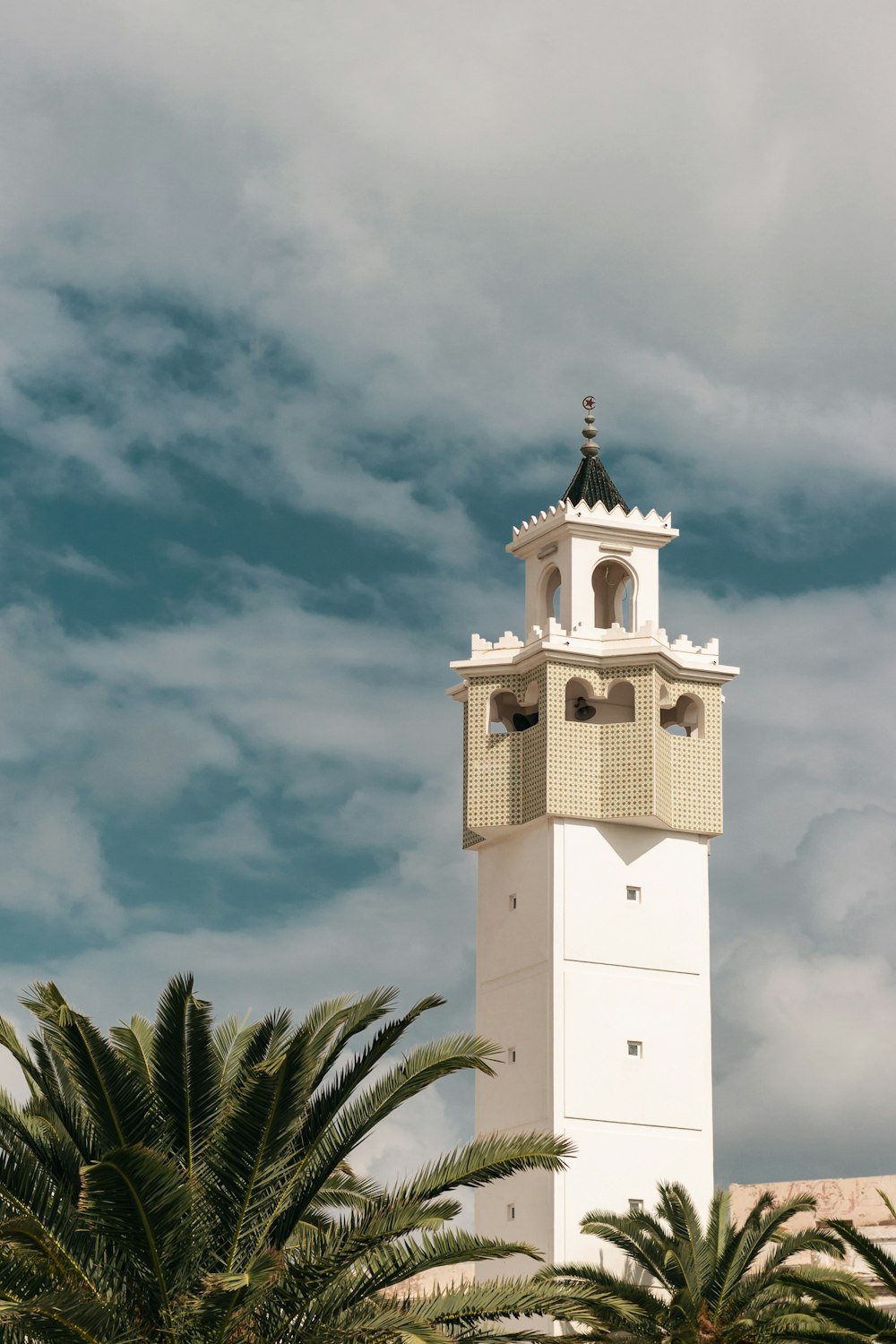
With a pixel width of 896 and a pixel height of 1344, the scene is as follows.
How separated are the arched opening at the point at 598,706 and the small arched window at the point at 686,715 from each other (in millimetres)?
679

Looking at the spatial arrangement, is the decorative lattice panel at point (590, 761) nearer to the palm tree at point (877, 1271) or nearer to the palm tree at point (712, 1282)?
the palm tree at point (712, 1282)

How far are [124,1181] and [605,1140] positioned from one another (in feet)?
72.6

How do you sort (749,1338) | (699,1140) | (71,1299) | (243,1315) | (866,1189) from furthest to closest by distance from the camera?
(699,1140) < (866,1189) < (749,1338) < (243,1315) < (71,1299)

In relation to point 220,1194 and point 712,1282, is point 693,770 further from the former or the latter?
point 220,1194

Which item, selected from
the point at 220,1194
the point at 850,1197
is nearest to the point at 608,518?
the point at 850,1197

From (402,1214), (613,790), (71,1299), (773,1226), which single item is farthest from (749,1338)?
(71,1299)

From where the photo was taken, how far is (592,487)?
45000 mm

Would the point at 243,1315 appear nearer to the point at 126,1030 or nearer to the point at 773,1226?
the point at 126,1030

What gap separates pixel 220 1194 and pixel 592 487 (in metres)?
27.0

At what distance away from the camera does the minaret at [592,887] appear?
1558 inches

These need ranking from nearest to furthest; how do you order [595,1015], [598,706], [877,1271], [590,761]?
→ [877,1271] < [595,1015] < [590,761] < [598,706]

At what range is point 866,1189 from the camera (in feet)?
123

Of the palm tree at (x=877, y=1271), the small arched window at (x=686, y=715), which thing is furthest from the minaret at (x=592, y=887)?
the palm tree at (x=877, y=1271)

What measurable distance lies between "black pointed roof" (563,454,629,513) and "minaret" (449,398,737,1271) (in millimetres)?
693
